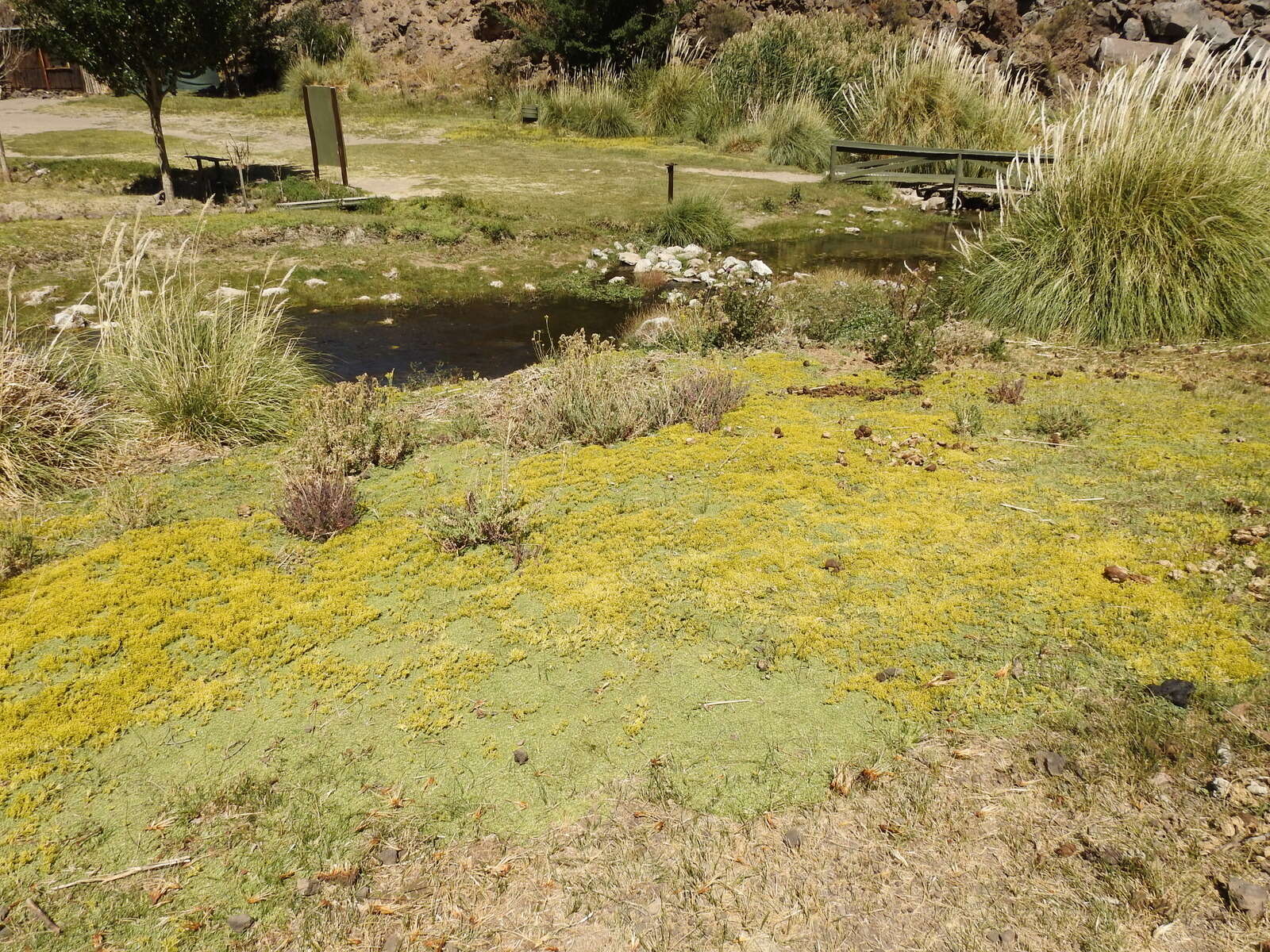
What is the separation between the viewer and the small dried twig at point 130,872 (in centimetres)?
292

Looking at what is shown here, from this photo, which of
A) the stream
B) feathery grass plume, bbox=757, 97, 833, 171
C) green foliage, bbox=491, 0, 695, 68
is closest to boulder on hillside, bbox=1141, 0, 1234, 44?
feathery grass plume, bbox=757, 97, 833, 171

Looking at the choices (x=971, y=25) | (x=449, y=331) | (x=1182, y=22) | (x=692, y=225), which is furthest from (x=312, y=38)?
(x=1182, y=22)

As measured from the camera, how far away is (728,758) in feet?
11.2

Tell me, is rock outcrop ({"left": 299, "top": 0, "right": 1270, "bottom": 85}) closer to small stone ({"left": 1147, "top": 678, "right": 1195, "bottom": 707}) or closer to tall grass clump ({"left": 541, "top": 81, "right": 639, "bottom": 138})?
tall grass clump ({"left": 541, "top": 81, "right": 639, "bottom": 138})

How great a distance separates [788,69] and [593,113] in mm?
6204

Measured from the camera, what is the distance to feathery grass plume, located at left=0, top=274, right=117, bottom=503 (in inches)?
227

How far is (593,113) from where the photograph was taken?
2572 cm

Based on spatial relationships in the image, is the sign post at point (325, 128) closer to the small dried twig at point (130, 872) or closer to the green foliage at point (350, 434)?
the green foliage at point (350, 434)

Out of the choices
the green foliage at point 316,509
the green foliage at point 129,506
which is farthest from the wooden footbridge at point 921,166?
the green foliage at point 129,506

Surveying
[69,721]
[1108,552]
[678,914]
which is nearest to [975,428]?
[1108,552]

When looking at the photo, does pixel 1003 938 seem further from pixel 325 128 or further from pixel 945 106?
pixel 945 106

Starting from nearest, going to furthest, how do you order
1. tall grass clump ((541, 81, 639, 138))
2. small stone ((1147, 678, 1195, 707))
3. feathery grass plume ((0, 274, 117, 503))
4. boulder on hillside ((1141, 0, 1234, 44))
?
1. small stone ((1147, 678, 1195, 707))
2. feathery grass plume ((0, 274, 117, 503))
3. tall grass clump ((541, 81, 639, 138))
4. boulder on hillside ((1141, 0, 1234, 44))

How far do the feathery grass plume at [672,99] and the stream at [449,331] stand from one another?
13.6m

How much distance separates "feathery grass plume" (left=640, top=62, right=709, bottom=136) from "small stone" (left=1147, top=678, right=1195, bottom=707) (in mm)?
25095
